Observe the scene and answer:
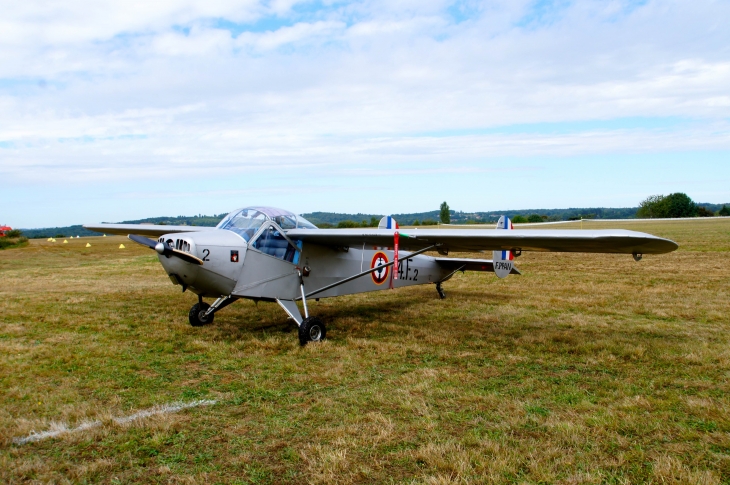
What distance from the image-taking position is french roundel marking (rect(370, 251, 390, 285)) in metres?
10.4

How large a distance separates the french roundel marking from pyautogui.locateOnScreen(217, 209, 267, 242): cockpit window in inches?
109

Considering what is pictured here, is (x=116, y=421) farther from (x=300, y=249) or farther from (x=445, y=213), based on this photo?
(x=445, y=213)

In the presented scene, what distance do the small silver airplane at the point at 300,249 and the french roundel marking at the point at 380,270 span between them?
0.03 metres

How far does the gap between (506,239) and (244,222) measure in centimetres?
432

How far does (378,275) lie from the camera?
414 inches

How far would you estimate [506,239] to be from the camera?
23.8 ft

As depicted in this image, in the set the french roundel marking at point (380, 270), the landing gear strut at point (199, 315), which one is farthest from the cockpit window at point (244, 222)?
the french roundel marking at point (380, 270)

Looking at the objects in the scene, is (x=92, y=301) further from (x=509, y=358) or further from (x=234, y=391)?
(x=509, y=358)

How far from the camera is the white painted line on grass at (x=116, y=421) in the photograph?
4.36 metres

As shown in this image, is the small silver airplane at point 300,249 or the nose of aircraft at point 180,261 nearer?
the small silver airplane at point 300,249

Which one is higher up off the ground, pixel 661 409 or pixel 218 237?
pixel 218 237

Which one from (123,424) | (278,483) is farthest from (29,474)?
(278,483)

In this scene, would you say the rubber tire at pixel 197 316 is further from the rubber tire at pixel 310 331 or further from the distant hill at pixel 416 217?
the distant hill at pixel 416 217

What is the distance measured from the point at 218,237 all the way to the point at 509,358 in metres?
4.77
